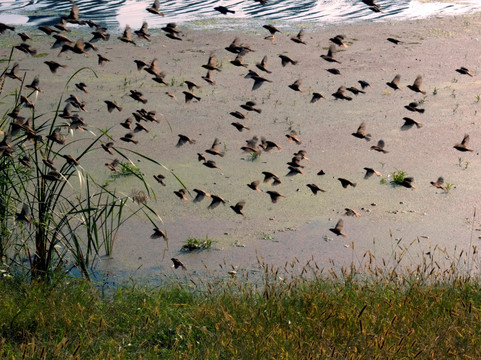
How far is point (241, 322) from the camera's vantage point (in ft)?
8.21

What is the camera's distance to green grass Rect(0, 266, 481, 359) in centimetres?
210

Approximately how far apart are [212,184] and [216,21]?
3.96 m

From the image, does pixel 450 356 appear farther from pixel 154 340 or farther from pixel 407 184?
pixel 407 184

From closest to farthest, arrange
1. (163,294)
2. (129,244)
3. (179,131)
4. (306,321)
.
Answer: (306,321) → (163,294) → (129,244) → (179,131)

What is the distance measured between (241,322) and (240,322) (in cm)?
4

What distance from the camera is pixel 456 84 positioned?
Answer: 5621 millimetres

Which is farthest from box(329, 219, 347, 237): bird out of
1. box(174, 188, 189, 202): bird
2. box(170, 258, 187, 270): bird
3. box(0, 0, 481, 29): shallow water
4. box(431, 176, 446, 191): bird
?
box(0, 0, 481, 29): shallow water

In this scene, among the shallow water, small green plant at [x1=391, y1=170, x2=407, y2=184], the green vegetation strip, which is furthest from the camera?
the shallow water

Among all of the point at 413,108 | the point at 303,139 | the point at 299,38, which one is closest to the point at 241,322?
the point at 413,108

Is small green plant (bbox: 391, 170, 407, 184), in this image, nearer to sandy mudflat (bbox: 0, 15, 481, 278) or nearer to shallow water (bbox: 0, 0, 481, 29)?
sandy mudflat (bbox: 0, 15, 481, 278)

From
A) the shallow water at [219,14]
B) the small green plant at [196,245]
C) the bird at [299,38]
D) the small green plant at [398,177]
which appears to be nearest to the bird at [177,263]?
the small green plant at [196,245]

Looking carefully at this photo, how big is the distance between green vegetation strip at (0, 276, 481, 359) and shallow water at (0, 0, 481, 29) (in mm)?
5111

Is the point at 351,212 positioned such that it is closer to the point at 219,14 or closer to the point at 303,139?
the point at 303,139

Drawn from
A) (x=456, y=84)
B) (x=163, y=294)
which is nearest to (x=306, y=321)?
(x=163, y=294)
